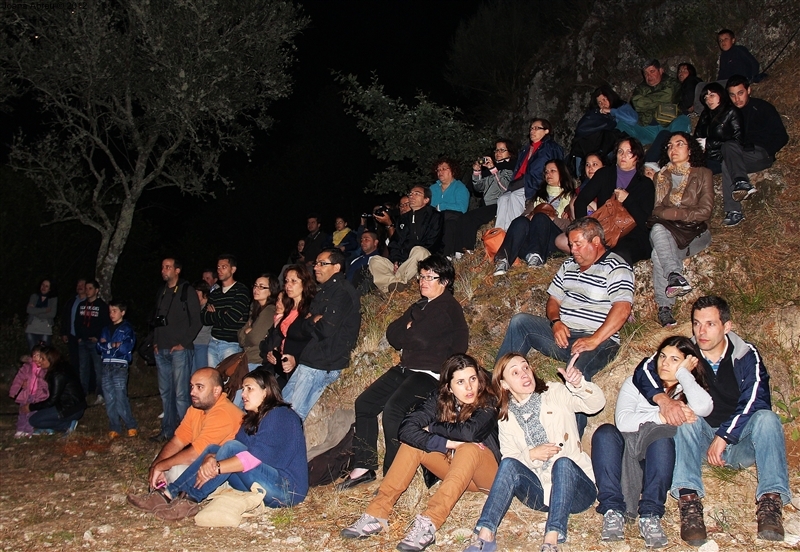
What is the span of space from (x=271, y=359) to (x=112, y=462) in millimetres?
2408

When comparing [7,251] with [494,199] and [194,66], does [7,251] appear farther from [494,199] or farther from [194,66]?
[494,199]

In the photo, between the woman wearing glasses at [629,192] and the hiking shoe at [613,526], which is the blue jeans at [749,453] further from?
the woman wearing glasses at [629,192]

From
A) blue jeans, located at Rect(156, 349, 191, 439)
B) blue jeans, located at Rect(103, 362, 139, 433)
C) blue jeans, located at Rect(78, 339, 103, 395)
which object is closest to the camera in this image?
blue jeans, located at Rect(156, 349, 191, 439)

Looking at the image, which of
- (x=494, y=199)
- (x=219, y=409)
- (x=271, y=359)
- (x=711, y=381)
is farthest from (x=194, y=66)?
(x=711, y=381)

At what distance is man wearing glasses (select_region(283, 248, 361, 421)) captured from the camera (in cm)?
700

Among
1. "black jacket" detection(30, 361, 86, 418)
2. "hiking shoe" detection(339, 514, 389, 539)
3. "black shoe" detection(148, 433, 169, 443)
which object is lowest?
"black shoe" detection(148, 433, 169, 443)

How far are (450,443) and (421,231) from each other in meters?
3.99

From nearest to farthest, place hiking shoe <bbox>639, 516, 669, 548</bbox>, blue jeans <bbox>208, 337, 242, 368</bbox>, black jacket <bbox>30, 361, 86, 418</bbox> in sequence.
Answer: hiking shoe <bbox>639, 516, 669, 548</bbox> → blue jeans <bbox>208, 337, 242, 368</bbox> → black jacket <bbox>30, 361, 86, 418</bbox>

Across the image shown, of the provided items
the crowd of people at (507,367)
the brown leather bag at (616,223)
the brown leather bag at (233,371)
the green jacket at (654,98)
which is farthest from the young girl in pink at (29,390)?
the green jacket at (654,98)

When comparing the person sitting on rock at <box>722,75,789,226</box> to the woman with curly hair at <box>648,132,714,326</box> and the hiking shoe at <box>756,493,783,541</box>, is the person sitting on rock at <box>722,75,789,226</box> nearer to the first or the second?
the woman with curly hair at <box>648,132,714,326</box>

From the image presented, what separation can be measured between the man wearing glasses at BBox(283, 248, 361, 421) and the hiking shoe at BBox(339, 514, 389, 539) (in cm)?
208

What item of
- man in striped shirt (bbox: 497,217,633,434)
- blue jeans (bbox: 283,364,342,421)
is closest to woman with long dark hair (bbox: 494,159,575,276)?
man in striped shirt (bbox: 497,217,633,434)

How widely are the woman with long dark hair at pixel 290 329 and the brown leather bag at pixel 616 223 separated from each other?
3.00m

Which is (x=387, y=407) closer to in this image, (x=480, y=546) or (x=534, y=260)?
(x=480, y=546)
